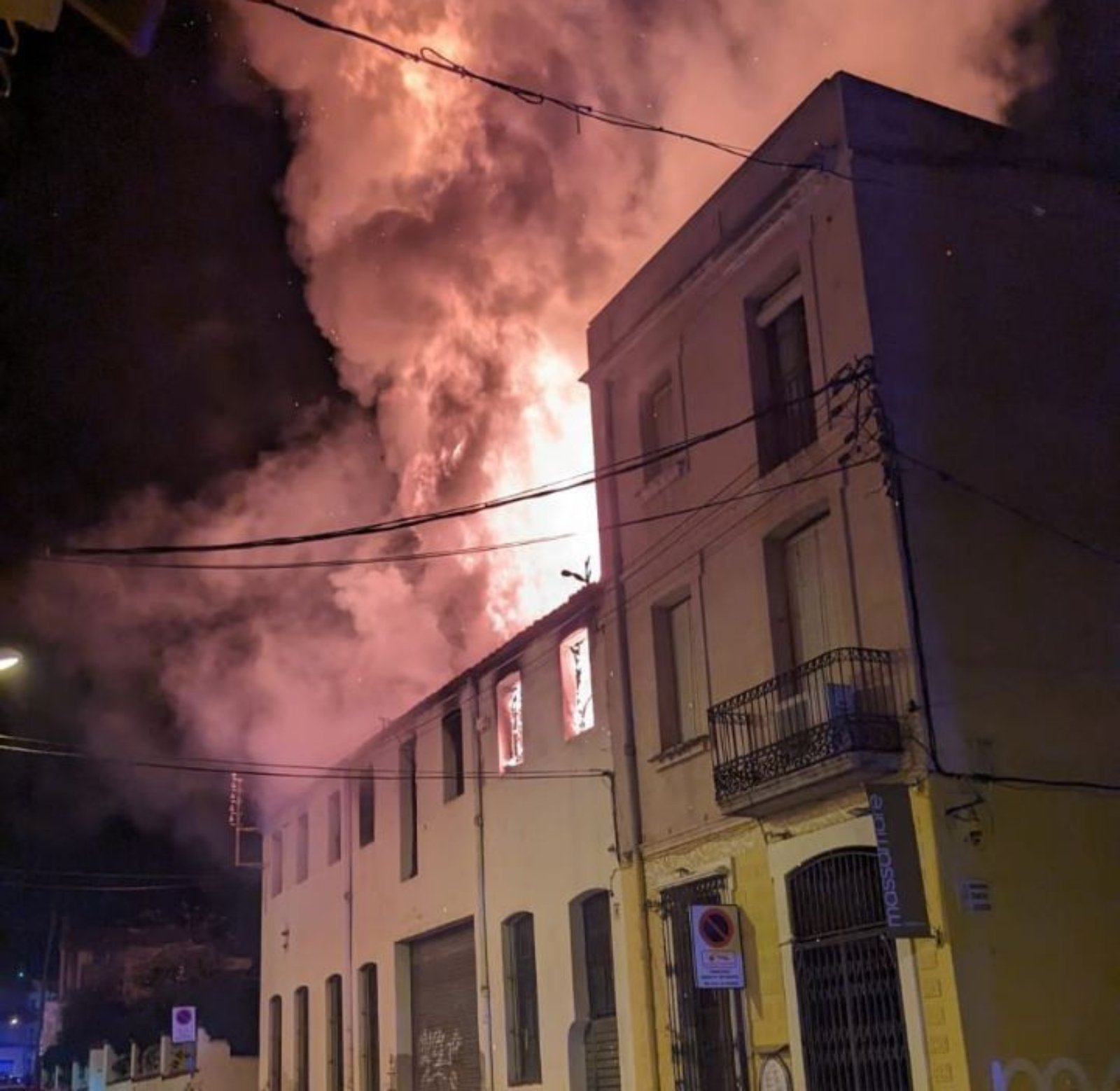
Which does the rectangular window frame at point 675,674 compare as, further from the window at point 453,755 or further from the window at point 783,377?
the window at point 453,755

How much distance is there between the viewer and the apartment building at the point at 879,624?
12688 millimetres

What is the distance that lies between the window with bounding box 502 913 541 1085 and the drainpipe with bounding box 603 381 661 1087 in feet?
11.2

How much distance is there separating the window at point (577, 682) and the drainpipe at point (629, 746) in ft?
3.82

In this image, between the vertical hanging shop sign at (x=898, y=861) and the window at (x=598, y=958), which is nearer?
the vertical hanging shop sign at (x=898, y=861)

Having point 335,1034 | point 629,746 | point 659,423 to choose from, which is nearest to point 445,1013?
point 335,1034

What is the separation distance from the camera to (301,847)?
3095 centimetres

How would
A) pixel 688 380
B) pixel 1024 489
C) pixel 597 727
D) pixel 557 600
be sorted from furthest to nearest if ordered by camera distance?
pixel 557 600 < pixel 597 727 < pixel 688 380 < pixel 1024 489

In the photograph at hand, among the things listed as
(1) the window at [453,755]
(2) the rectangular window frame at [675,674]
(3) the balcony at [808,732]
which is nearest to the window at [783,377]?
(2) the rectangular window frame at [675,674]

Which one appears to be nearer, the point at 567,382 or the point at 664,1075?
the point at 664,1075

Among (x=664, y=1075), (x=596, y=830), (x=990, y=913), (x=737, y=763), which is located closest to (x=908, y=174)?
(x=737, y=763)

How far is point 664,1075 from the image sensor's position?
52.4 feet

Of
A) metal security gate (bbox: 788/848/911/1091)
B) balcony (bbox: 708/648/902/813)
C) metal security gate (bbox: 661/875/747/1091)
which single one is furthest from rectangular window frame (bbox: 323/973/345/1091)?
metal security gate (bbox: 788/848/911/1091)

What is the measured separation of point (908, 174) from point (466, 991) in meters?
13.8

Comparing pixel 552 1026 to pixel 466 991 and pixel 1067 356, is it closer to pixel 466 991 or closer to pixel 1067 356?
pixel 466 991
